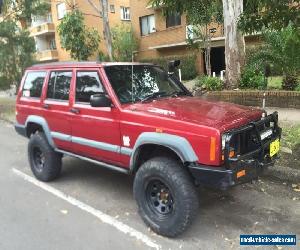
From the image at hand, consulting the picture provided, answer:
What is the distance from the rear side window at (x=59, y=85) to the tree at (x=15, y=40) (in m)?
12.9

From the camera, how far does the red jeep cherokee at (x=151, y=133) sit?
3.96 meters

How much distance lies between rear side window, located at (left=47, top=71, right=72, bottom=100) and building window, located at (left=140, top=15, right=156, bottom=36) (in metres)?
23.0

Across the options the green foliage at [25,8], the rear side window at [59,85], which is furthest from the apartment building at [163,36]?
the rear side window at [59,85]

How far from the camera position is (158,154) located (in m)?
4.55

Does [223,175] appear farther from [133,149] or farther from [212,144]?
[133,149]

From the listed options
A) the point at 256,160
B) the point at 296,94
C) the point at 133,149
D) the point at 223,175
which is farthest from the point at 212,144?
the point at 296,94

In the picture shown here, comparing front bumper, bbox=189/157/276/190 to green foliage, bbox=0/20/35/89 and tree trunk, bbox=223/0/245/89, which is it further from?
green foliage, bbox=0/20/35/89

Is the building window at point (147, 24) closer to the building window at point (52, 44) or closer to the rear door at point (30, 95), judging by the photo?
the building window at point (52, 44)

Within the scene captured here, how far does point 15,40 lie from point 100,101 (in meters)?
16.3

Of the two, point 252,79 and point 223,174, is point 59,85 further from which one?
point 252,79

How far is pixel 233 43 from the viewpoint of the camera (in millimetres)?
10500

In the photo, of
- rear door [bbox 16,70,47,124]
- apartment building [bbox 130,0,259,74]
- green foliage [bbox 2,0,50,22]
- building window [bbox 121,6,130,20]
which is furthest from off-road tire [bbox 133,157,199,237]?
building window [bbox 121,6,130,20]

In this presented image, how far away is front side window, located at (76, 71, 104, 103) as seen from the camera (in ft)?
17.0

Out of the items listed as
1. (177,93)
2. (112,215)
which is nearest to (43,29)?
(177,93)
